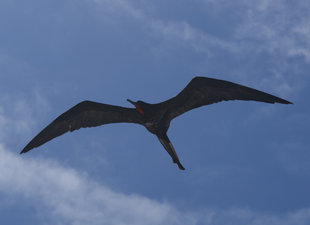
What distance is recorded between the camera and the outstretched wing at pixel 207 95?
12906 millimetres

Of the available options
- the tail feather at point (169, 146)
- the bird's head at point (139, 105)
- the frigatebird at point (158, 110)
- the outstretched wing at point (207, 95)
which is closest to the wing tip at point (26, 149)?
the frigatebird at point (158, 110)

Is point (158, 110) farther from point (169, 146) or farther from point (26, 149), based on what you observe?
point (26, 149)

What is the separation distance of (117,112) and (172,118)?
5.36 ft

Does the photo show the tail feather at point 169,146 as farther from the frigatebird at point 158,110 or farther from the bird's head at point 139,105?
the bird's head at point 139,105

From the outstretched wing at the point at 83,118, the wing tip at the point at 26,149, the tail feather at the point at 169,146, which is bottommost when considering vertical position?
the wing tip at the point at 26,149

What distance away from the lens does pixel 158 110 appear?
1400 cm

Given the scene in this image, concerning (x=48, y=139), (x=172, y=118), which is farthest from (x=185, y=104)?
(x=48, y=139)

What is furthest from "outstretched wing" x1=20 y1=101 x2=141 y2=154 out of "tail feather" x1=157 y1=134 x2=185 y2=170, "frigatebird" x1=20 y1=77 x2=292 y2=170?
"tail feather" x1=157 y1=134 x2=185 y2=170

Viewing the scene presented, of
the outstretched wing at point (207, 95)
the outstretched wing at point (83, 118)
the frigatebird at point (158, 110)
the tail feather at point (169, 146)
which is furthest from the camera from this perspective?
the outstretched wing at point (83, 118)

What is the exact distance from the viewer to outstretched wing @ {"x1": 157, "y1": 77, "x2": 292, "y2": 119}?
508 inches

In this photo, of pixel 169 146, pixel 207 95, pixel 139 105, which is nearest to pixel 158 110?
pixel 139 105

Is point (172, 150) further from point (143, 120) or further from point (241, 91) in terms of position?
point (241, 91)

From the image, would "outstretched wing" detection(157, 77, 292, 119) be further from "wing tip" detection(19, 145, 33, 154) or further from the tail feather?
"wing tip" detection(19, 145, 33, 154)

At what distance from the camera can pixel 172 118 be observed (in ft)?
46.2
